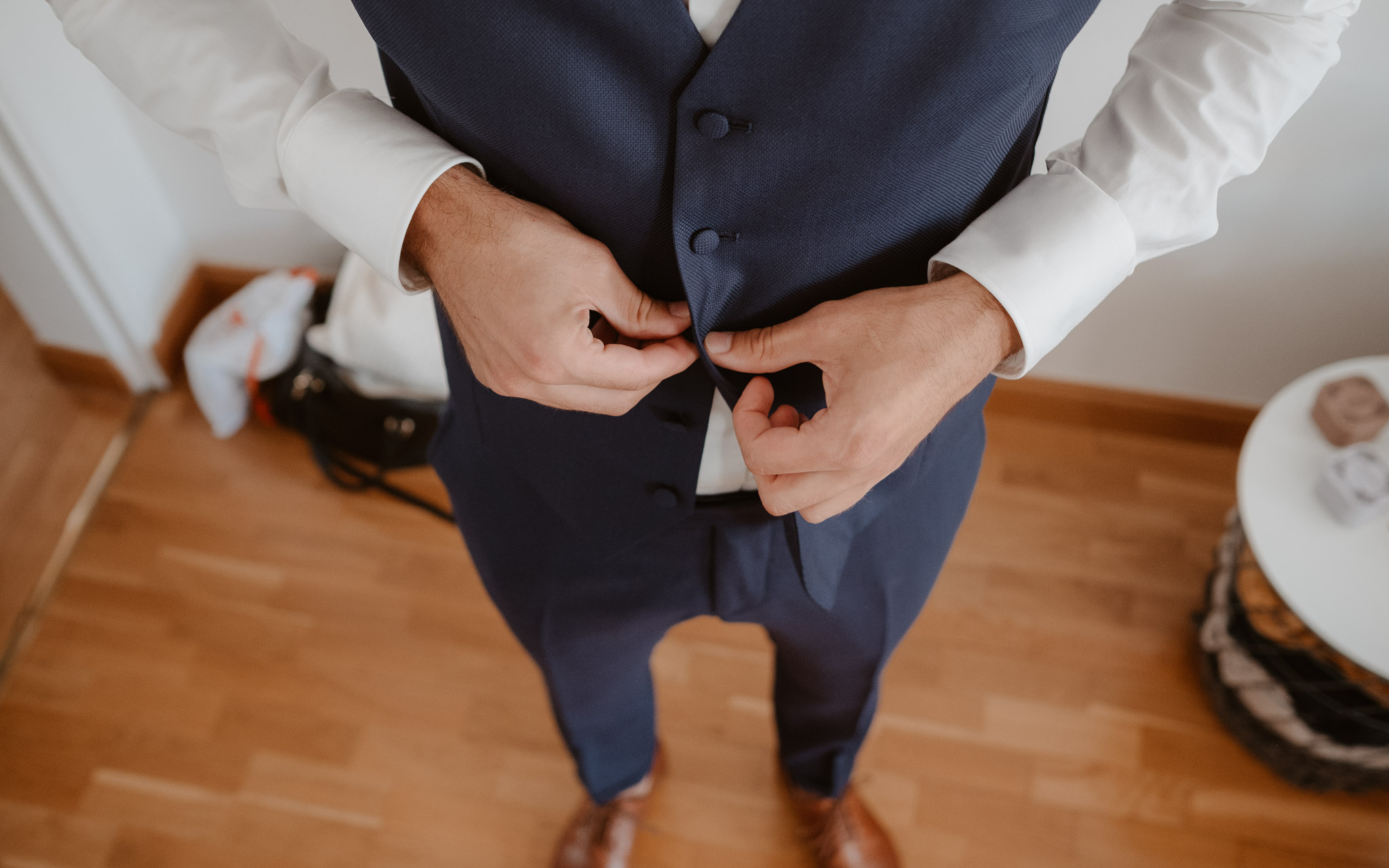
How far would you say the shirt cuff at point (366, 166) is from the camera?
0.66 metres

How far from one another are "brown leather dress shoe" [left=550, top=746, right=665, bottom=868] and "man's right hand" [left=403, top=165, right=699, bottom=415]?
36.8 inches

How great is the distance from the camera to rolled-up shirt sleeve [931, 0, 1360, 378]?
2.08 feet

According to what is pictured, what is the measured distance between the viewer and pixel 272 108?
70cm

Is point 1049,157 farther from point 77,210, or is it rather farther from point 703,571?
point 77,210

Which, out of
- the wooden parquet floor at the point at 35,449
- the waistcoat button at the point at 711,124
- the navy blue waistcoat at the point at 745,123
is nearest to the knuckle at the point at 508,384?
the navy blue waistcoat at the point at 745,123

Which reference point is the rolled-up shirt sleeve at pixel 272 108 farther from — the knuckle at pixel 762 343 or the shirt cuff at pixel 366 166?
the knuckle at pixel 762 343

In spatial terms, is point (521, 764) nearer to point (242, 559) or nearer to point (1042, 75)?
point (242, 559)

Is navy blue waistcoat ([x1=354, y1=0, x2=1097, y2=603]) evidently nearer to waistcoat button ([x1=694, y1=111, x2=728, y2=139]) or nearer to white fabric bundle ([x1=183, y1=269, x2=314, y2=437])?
waistcoat button ([x1=694, y1=111, x2=728, y2=139])

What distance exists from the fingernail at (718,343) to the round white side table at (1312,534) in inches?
37.8

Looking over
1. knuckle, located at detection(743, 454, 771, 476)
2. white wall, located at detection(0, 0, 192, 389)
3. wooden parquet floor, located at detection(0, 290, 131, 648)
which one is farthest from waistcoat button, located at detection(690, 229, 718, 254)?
wooden parquet floor, located at detection(0, 290, 131, 648)

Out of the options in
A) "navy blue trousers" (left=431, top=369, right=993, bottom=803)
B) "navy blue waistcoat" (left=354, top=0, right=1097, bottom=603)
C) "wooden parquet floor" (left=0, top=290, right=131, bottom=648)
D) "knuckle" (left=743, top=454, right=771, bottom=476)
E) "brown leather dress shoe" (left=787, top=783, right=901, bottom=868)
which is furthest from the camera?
"wooden parquet floor" (left=0, top=290, right=131, bottom=648)

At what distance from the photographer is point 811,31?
520mm

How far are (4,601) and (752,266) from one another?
1713 mm

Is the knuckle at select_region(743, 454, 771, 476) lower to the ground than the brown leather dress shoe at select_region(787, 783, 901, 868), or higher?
higher
